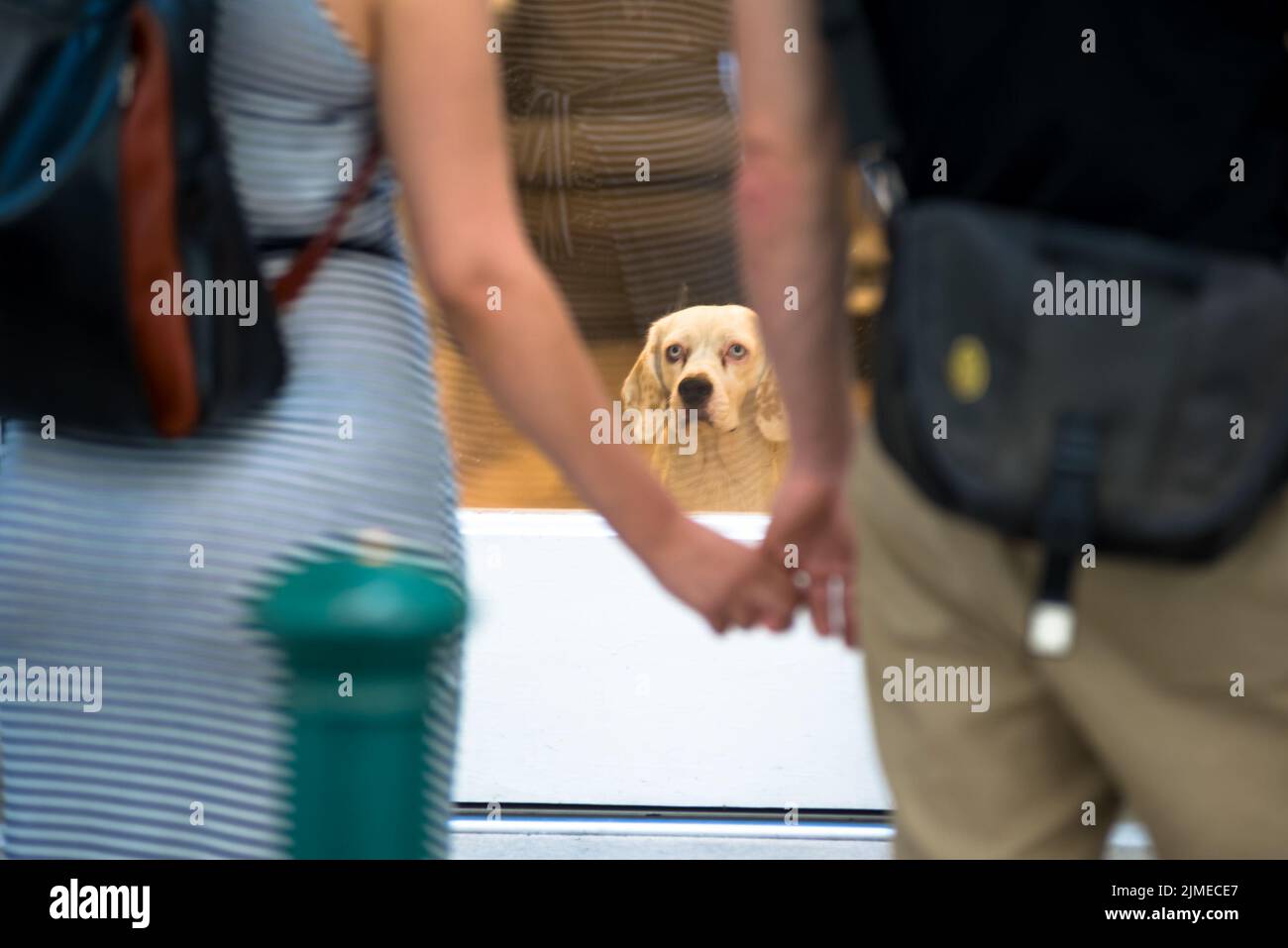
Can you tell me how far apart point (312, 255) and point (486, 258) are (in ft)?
0.51

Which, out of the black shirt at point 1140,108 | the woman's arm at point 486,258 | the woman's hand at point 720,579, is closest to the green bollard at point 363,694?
the woman's arm at point 486,258

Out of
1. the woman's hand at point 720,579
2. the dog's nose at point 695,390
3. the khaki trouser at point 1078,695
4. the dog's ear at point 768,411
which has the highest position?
the dog's nose at point 695,390

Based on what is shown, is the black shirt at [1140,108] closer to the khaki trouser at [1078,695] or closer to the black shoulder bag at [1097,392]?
the black shoulder bag at [1097,392]

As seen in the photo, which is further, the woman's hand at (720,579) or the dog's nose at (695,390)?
the dog's nose at (695,390)

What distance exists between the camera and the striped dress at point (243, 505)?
150 centimetres

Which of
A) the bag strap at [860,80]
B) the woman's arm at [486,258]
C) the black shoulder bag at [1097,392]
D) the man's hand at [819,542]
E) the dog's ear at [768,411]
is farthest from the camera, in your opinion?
the dog's ear at [768,411]

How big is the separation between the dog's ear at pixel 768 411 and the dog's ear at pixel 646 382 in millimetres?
201

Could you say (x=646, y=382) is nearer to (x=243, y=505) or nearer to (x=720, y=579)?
(x=720, y=579)

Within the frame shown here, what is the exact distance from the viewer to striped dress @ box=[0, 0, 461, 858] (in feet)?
4.94

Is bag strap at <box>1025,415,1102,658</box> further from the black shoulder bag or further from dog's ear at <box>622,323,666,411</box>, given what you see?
dog's ear at <box>622,323,666,411</box>

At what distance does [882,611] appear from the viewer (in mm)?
1337

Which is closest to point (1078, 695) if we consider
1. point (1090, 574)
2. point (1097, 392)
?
point (1090, 574)
